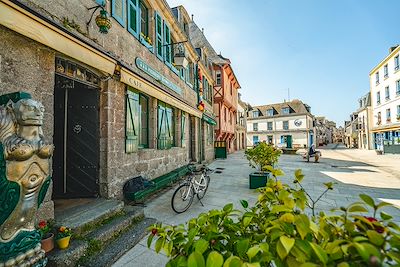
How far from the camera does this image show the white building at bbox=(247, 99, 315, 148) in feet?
123

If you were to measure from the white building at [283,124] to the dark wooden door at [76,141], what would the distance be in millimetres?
37291

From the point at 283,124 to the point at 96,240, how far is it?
4035 centimetres

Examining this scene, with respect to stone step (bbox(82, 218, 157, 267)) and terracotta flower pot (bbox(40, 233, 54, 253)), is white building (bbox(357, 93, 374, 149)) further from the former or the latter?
terracotta flower pot (bbox(40, 233, 54, 253))

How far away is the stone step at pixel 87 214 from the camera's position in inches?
131

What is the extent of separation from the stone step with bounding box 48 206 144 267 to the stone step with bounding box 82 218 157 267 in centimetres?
8

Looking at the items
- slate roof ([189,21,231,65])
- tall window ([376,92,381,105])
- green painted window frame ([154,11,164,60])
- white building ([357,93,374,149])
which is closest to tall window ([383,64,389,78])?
tall window ([376,92,381,105])

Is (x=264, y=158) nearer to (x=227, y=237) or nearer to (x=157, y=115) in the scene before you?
(x=157, y=115)

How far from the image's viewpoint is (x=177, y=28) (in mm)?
9617

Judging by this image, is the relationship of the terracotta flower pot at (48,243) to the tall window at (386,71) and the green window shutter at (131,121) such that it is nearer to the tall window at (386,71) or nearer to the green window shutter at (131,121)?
the green window shutter at (131,121)

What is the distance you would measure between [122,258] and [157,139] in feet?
14.9

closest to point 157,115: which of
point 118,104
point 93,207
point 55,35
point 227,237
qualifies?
point 118,104

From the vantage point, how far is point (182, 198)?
532cm

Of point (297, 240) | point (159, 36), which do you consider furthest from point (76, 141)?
point (297, 240)

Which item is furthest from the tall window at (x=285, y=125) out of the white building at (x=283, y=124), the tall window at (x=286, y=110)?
the tall window at (x=286, y=110)
